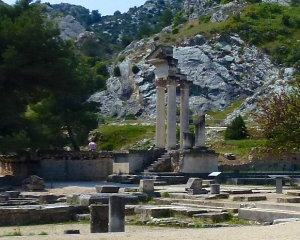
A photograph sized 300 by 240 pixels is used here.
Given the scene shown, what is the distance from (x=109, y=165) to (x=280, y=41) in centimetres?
5870

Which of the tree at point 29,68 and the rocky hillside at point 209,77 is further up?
the rocky hillside at point 209,77

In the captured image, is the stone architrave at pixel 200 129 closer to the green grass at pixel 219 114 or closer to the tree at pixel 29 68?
the tree at pixel 29 68

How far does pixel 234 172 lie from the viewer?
3691 cm

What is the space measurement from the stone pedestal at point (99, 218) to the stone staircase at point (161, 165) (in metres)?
20.0

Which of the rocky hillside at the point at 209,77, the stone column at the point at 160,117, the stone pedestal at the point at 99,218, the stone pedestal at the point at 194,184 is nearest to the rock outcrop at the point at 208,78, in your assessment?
the rocky hillside at the point at 209,77

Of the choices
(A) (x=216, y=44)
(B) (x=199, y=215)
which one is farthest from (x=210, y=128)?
(B) (x=199, y=215)

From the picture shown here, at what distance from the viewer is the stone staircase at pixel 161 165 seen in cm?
3697

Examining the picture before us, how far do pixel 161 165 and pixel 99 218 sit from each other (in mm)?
20793

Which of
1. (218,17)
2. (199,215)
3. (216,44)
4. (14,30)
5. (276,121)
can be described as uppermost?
(218,17)

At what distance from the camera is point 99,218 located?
54.5 ft

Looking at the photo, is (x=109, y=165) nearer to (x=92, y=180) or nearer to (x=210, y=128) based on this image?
(x=92, y=180)

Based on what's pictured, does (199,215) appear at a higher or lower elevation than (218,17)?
lower

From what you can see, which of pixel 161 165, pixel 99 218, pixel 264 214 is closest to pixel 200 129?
pixel 161 165

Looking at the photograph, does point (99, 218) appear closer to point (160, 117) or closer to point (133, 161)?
point (133, 161)
